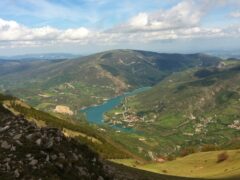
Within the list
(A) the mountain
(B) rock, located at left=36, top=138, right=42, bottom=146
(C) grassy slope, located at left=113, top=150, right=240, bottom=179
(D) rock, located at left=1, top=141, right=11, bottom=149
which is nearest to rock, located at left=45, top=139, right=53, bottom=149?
(A) the mountain

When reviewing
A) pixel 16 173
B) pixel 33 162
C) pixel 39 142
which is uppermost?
pixel 39 142

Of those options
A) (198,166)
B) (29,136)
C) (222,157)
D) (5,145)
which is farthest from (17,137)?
(222,157)

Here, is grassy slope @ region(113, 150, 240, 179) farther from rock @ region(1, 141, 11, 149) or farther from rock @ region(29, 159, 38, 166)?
rock @ region(29, 159, 38, 166)

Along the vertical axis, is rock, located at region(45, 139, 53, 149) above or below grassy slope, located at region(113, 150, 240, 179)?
above

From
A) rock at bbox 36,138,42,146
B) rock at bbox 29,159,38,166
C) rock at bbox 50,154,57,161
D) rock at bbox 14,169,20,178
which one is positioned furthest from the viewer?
rock at bbox 36,138,42,146

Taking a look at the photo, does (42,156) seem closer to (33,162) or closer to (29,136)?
(33,162)

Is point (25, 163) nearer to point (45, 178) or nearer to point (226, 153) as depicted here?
point (45, 178)

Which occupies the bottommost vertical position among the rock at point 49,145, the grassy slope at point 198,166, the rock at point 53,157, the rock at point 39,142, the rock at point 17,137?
the grassy slope at point 198,166

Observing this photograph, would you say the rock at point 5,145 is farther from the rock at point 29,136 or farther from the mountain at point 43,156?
the rock at point 29,136

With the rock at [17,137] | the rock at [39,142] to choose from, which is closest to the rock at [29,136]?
the rock at [17,137]

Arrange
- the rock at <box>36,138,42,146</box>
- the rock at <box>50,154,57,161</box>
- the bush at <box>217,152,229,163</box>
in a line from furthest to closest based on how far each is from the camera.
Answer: the bush at <box>217,152,229,163</box>, the rock at <box>36,138,42,146</box>, the rock at <box>50,154,57,161</box>

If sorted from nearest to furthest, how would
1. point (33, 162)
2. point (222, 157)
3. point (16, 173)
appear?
point (16, 173) < point (33, 162) < point (222, 157)

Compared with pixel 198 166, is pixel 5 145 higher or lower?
higher
